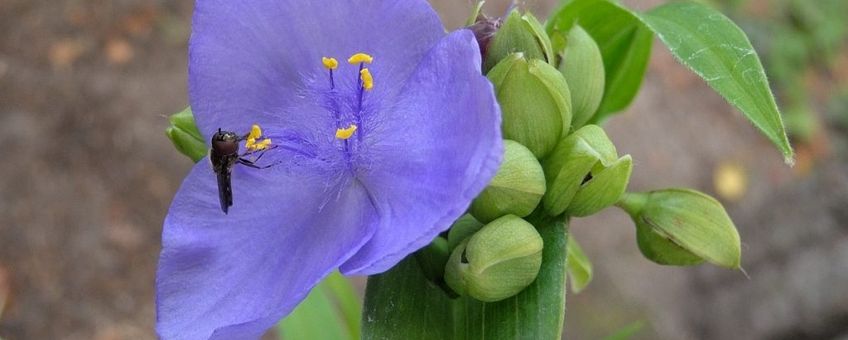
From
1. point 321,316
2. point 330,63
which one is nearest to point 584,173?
point 330,63

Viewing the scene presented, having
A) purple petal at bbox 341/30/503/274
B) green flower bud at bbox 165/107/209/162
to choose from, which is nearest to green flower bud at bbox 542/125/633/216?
purple petal at bbox 341/30/503/274

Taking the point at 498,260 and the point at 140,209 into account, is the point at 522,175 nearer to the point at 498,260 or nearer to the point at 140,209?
the point at 498,260

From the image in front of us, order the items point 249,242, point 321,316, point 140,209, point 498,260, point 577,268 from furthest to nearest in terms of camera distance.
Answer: point 140,209, point 321,316, point 577,268, point 249,242, point 498,260

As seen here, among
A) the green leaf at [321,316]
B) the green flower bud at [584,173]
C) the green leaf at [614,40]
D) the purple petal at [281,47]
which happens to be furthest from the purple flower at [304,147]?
the green leaf at [321,316]

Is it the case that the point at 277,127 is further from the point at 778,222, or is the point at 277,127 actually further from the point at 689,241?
the point at 778,222

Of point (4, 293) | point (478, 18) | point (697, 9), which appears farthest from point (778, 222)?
point (4, 293)

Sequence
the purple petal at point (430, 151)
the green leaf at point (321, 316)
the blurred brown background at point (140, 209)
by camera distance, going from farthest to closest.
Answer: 1. the blurred brown background at point (140, 209)
2. the green leaf at point (321, 316)
3. the purple petal at point (430, 151)

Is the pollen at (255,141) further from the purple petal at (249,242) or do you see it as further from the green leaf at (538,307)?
the green leaf at (538,307)
